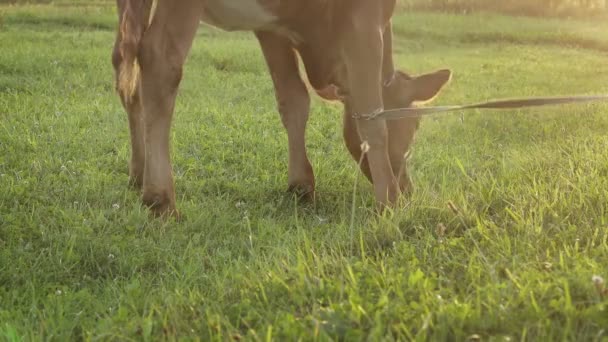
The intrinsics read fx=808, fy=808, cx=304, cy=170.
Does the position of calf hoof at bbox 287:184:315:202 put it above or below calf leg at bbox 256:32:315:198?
below

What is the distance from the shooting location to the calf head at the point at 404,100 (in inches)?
189

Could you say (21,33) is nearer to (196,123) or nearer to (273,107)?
(273,107)

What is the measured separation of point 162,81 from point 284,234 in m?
1.03

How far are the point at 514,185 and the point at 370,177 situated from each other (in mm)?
1092

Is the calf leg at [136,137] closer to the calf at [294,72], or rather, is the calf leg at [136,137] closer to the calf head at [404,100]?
the calf at [294,72]

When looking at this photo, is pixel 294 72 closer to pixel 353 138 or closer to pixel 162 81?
pixel 353 138

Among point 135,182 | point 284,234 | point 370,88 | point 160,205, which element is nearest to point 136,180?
point 135,182

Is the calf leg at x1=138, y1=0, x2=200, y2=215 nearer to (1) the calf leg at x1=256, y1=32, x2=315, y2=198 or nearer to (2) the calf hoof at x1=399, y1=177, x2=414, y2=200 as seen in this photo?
(1) the calf leg at x1=256, y1=32, x2=315, y2=198

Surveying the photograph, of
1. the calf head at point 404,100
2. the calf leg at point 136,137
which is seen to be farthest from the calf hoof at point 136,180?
the calf head at point 404,100

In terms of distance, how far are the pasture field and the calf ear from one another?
0.56 metres

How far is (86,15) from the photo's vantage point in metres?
18.9

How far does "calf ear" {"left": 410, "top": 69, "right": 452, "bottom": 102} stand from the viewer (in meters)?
4.87

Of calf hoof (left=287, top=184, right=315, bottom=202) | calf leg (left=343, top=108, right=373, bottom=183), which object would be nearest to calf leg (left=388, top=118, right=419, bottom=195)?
calf leg (left=343, top=108, right=373, bottom=183)

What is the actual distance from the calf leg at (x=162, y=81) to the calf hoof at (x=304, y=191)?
3.24 ft
